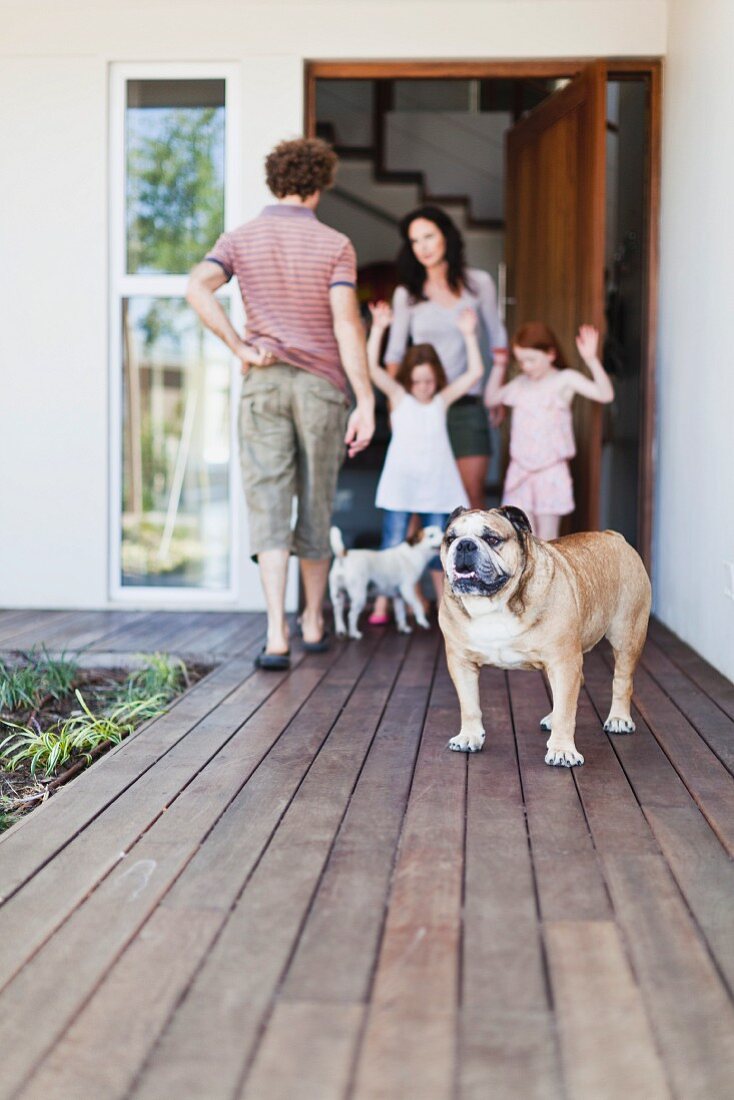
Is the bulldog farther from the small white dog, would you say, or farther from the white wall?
the small white dog

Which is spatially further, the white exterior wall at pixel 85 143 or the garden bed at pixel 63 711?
the white exterior wall at pixel 85 143

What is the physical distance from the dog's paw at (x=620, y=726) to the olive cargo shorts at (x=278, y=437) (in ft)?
4.68

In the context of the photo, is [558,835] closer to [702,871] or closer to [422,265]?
[702,871]

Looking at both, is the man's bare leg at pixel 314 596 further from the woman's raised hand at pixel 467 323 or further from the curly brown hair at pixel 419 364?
the woman's raised hand at pixel 467 323

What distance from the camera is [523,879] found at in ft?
6.47

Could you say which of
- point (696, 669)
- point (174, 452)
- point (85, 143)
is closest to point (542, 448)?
point (696, 669)

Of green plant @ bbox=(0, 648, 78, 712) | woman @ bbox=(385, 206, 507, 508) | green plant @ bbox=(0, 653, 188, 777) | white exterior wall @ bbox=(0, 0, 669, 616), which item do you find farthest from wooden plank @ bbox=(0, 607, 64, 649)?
woman @ bbox=(385, 206, 507, 508)

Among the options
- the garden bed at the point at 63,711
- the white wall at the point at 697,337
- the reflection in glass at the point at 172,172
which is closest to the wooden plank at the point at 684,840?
the white wall at the point at 697,337

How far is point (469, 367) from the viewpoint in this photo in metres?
4.94

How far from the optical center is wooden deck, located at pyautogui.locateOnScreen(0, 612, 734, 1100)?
138 cm

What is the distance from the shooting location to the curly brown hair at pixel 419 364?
491cm

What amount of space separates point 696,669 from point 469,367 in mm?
1611

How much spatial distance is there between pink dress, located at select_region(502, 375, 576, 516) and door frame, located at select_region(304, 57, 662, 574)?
403 mm

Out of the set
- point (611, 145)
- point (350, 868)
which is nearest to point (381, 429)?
point (611, 145)
